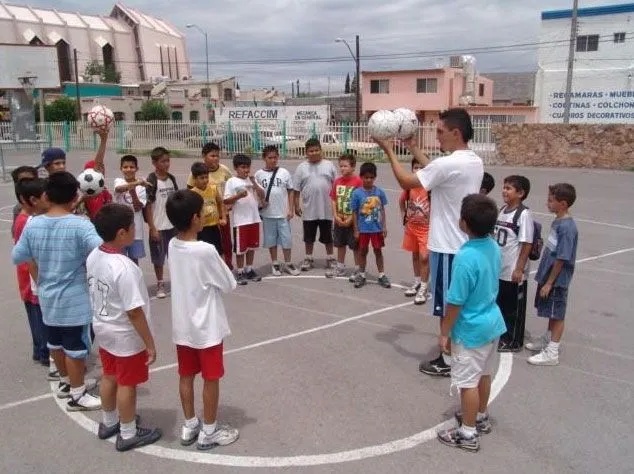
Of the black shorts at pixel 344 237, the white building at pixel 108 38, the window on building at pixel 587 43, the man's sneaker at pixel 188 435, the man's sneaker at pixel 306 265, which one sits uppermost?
the white building at pixel 108 38

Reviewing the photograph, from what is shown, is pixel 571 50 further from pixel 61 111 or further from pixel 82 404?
pixel 61 111

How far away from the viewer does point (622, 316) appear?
615 centimetres

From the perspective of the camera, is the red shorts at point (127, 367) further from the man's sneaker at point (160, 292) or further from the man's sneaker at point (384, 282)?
the man's sneaker at point (384, 282)

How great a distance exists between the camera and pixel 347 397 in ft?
14.4

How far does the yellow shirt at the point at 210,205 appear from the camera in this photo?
22.3ft

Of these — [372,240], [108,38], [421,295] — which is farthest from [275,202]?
[108,38]

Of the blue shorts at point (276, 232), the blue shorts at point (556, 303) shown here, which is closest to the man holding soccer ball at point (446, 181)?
the blue shorts at point (556, 303)

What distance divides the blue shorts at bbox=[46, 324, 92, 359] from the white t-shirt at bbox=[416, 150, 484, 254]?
106 inches

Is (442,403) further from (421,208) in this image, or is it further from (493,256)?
(421,208)

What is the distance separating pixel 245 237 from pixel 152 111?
164 ft

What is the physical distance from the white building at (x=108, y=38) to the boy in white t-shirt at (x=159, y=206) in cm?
8639

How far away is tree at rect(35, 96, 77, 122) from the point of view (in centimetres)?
5188

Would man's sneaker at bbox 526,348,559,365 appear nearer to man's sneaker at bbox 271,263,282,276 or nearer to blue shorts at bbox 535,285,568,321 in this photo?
blue shorts at bbox 535,285,568,321

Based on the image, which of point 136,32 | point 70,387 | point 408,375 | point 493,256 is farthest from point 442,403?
point 136,32
